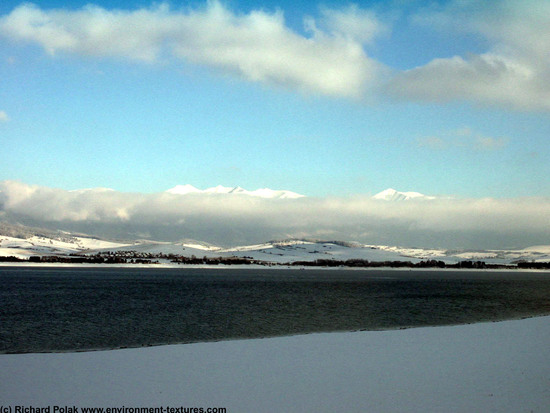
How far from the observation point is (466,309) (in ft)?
180

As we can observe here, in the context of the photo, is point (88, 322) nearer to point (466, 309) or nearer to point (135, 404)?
point (135, 404)

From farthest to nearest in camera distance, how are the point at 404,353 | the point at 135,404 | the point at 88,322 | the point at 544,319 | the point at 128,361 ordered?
1. the point at 88,322
2. the point at 544,319
3. the point at 404,353
4. the point at 128,361
5. the point at 135,404

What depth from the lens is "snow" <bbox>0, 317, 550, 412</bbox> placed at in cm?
1580

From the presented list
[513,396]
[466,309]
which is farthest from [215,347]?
[466,309]

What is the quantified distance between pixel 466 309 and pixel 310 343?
33.9m

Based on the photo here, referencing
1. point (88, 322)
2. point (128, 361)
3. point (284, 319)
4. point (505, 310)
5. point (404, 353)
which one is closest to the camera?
point (128, 361)

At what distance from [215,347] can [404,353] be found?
825cm

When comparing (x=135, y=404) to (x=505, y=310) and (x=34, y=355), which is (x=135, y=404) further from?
(x=505, y=310)

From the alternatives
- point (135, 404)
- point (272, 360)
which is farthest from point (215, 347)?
point (135, 404)

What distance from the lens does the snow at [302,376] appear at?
51.8 ft

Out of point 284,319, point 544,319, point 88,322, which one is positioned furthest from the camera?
point 284,319

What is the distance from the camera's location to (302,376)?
1892cm

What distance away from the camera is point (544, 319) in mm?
36781

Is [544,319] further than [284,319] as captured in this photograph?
No
